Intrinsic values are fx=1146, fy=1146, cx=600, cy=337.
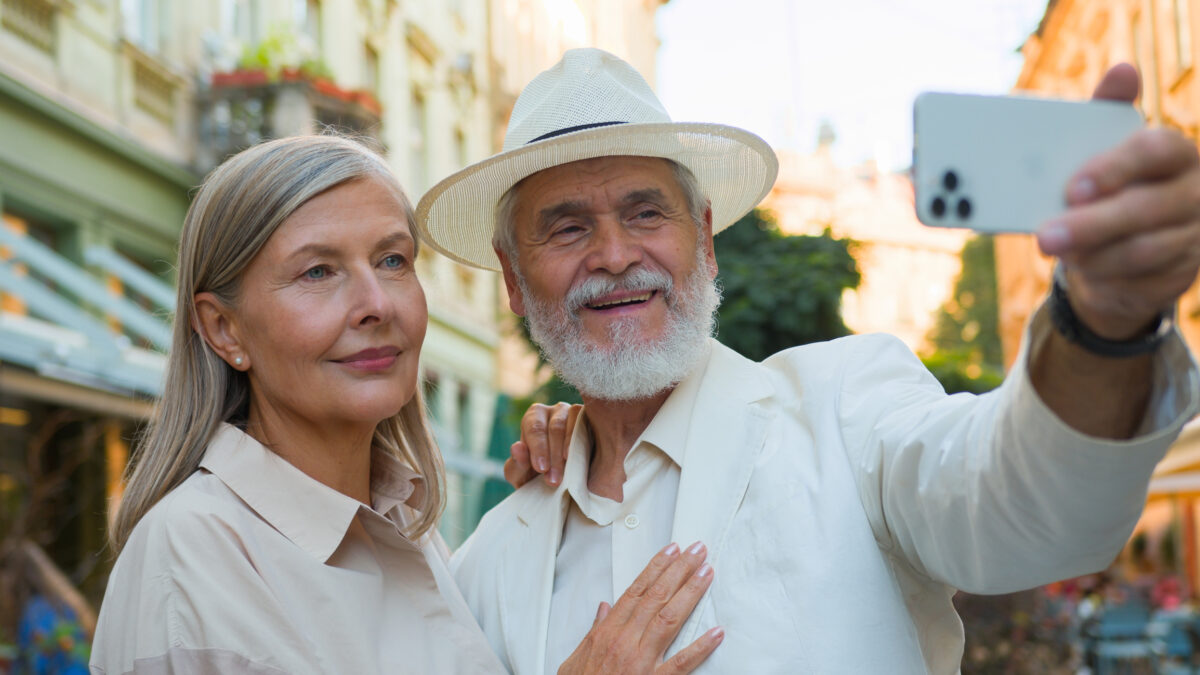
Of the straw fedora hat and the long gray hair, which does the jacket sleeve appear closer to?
the straw fedora hat

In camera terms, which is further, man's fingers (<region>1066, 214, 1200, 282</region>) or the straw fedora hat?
the straw fedora hat

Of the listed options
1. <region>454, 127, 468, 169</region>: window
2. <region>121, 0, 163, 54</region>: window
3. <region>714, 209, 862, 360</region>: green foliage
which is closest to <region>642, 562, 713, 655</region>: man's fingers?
<region>714, 209, 862, 360</region>: green foliage

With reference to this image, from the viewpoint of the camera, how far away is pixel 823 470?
2.16 m

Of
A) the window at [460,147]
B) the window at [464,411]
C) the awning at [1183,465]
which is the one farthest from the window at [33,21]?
the window at [460,147]

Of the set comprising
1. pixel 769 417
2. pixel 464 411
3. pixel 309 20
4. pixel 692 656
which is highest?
pixel 309 20

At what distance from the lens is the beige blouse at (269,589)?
1854mm

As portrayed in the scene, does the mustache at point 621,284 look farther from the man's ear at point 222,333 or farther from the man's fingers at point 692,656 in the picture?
the man's fingers at point 692,656

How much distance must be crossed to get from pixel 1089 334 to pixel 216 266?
5.36 feet

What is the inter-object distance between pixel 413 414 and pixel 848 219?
190 ft

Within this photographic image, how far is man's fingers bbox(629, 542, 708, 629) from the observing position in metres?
2.06

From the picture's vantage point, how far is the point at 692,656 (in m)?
2.02

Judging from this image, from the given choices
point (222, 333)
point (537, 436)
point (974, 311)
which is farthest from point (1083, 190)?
point (974, 311)

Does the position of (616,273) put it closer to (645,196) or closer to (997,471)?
(645,196)

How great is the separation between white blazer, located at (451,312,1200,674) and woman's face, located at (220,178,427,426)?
0.55m
